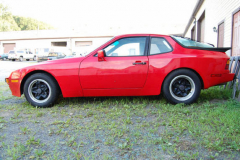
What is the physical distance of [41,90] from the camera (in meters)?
4.13

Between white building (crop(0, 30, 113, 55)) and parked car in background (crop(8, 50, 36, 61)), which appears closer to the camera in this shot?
parked car in background (crop(8, 50, 36, 61))

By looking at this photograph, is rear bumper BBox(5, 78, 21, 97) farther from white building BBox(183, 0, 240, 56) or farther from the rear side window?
white building BBox(183, 0, 240, 56)

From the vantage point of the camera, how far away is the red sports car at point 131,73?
3947mm

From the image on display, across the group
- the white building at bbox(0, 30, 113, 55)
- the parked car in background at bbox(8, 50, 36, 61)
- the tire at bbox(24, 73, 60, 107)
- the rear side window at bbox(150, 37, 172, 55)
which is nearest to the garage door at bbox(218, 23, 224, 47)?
the rear side window at bbox(150, 37, 172, 55)

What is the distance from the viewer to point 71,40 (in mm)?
36625

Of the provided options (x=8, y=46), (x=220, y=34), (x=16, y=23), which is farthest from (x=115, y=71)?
(x=16, y=23)

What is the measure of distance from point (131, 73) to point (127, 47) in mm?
574

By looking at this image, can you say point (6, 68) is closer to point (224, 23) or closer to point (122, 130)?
point (224, 23)

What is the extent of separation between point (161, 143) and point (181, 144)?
23 cm

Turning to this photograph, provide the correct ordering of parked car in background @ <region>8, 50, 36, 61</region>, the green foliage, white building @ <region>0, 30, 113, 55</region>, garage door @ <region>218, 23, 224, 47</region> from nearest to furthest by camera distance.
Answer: garage door @ <region>218, 23, 224, 47</region> < parked car in background @ <region>8, 50, 36, 61</region> < white building @ <region>0, 30, 113, 55</region> < the green foliage

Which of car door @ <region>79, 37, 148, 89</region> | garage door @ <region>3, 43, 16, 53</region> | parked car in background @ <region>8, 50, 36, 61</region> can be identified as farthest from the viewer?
garage door @ <region>3, 43, 16, 53</region>

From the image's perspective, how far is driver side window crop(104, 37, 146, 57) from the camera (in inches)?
160

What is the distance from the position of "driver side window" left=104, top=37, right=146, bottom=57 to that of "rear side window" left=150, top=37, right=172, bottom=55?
0.18m

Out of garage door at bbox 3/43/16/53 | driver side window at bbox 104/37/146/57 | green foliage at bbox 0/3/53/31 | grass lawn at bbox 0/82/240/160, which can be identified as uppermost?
green foliage at bbox 0/3/53/31
